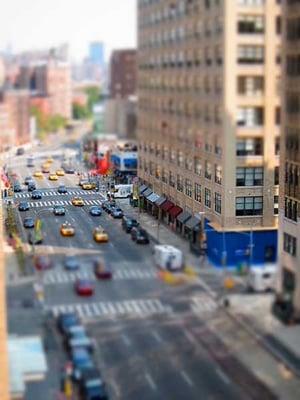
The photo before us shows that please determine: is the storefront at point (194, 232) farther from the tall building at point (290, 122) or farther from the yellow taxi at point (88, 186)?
the yellow taxi at point (88, 186)

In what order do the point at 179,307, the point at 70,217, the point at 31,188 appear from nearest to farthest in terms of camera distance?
the point at 179,307
the point at 70,217
the point at 31,188

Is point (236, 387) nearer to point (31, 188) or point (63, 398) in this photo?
point (63, 398)

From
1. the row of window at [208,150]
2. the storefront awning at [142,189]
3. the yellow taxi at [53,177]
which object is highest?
the row of window at [208,150]

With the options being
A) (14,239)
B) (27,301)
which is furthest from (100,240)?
(27,301)

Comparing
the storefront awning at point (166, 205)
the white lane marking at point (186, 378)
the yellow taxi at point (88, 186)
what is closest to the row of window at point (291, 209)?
the storefront awning at point (166, 205)

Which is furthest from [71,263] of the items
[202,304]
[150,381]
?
[150,381]

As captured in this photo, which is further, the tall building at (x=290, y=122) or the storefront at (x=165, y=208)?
the storefront at (x=165, y=208)

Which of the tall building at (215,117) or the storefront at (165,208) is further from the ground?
the tall building at (215,117)
